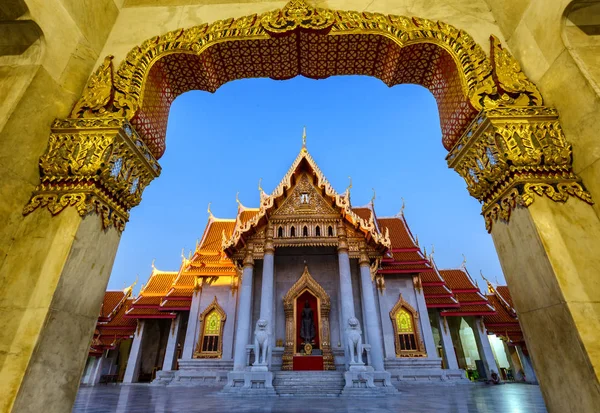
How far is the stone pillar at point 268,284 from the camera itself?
9361mm

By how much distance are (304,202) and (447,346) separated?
29.0ft

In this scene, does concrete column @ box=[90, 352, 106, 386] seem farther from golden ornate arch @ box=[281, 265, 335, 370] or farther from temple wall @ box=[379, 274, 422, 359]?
temple wall @ box=[379, 274, 422, 359]

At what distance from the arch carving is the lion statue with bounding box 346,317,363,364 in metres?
6.76

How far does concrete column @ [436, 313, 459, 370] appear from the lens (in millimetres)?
12593

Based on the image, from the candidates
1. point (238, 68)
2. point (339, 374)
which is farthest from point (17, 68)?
point (339, 374)

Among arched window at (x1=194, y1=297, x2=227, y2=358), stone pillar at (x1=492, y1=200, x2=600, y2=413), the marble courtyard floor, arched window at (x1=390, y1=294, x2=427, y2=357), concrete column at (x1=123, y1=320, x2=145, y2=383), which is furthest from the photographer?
concrete column at (x1=123, y1=320, x2=145, y2=383)

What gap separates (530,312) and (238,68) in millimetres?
3621

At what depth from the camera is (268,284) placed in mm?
9961

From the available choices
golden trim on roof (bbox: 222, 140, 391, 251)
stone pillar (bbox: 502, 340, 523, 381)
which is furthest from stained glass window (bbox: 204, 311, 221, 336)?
stone pillar (bbox: 502, 340, 523, 381)

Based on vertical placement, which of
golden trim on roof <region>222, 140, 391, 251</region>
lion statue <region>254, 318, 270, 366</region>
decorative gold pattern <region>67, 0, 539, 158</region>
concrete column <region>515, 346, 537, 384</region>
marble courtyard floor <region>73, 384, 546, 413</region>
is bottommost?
marble courtyard floor <region>73, 384, 546, 413</region>

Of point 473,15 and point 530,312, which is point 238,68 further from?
point 530,312

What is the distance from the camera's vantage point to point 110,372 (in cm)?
1770

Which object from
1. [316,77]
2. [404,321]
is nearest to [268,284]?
[404,321]

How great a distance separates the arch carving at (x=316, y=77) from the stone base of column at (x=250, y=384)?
6.78 m
